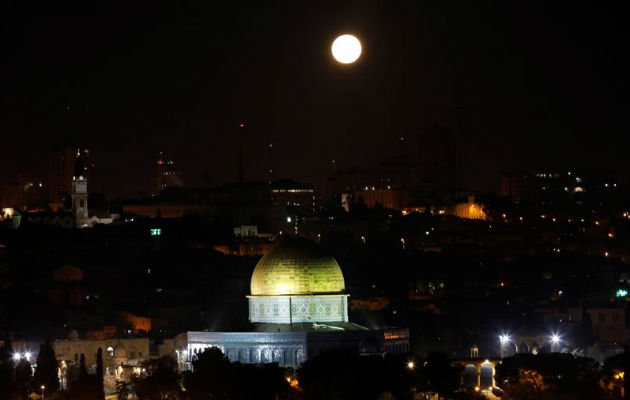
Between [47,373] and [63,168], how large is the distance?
9124 centimetres

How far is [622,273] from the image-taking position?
112 meters

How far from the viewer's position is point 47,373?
223ft

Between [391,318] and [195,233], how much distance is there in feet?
111

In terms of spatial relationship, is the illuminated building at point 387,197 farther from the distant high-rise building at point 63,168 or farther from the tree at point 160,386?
the tree at point 160,386

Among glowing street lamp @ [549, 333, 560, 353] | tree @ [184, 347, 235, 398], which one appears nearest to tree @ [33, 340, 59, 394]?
tree @ [184, 347, 235, 398]

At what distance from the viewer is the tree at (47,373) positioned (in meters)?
67.4

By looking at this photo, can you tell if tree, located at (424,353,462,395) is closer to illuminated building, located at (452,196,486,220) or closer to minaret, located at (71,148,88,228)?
minaret, located at (71,148,88,228)

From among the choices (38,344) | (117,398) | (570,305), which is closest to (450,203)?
(570,305)

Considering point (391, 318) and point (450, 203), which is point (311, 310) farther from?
point (450, 203)

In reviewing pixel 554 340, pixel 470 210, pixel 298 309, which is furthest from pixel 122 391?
pixel 470 210

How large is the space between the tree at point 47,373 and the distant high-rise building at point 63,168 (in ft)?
268

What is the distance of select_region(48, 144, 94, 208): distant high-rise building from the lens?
153 meters

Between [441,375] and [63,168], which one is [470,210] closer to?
[63,168]

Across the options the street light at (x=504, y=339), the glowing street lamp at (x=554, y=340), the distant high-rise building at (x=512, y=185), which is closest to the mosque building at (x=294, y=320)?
the street light at (x=504, y=339)
